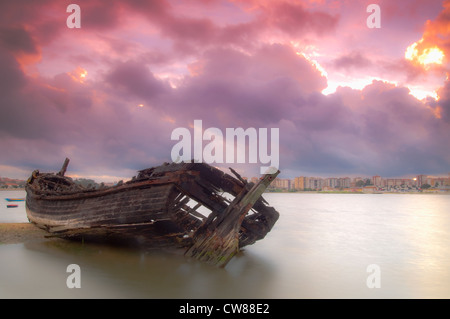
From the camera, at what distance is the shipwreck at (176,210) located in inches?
338

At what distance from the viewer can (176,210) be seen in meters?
8.81

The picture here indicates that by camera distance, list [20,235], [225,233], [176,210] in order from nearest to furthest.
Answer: [225,233]
[176,210]
[20,235]

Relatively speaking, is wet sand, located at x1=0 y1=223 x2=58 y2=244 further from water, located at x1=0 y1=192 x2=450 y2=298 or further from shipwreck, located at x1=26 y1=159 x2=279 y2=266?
shipwreck, located at x1=26 y1=159 x2=279 y2=266

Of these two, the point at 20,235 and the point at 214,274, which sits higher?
the point at 20,235

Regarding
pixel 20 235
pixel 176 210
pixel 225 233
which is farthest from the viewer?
pixel 20 235

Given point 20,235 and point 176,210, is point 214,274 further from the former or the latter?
point 20,235

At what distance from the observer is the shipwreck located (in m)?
8.58

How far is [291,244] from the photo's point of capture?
54.7 ft

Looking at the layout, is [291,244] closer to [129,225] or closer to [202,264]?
[202,264]

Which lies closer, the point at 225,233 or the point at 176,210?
the point at 225,233

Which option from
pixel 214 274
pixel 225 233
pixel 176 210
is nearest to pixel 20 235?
pixel 176 210

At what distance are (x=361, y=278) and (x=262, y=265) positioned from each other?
121 inches
